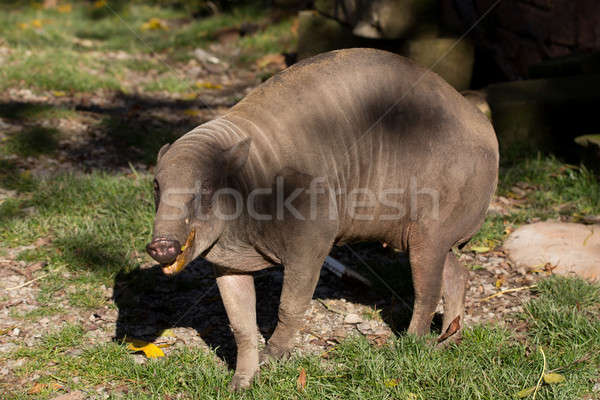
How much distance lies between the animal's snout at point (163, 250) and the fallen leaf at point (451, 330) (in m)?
1.79

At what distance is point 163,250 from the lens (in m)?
2.77

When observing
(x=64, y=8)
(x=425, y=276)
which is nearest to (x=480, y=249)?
(x=425, y=276)

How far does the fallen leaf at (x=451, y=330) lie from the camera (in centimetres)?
380

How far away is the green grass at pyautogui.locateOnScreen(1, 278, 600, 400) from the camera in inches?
134

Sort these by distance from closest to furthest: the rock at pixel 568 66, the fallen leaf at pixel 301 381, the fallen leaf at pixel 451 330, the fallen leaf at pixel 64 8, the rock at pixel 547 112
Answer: the fallen leaf at pixel 301 381
the fallen leaf at pixel 451 330
the rock at pixel 547 112
the rock at pixel 568 66
the fallen leaf at pixel 64 8

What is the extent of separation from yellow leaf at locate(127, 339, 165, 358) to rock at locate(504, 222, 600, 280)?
2.59 metres

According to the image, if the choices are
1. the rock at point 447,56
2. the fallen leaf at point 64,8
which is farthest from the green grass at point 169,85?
the fallen leaf at point 64,8

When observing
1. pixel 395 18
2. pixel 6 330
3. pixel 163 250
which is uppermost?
pixel 163 250

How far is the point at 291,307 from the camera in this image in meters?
3.49

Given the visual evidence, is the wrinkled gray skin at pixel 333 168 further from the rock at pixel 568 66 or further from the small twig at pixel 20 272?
the rock at pixel 568 66

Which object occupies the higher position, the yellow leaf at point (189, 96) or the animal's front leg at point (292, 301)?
the animal's front leg at point (292, 301)

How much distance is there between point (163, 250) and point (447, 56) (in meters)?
4.95

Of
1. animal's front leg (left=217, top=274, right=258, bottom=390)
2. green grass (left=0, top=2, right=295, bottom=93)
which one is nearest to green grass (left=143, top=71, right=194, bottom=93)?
green grass (left=0, top=2, right=295, bottom=93)

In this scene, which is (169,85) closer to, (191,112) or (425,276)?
(191,112)
